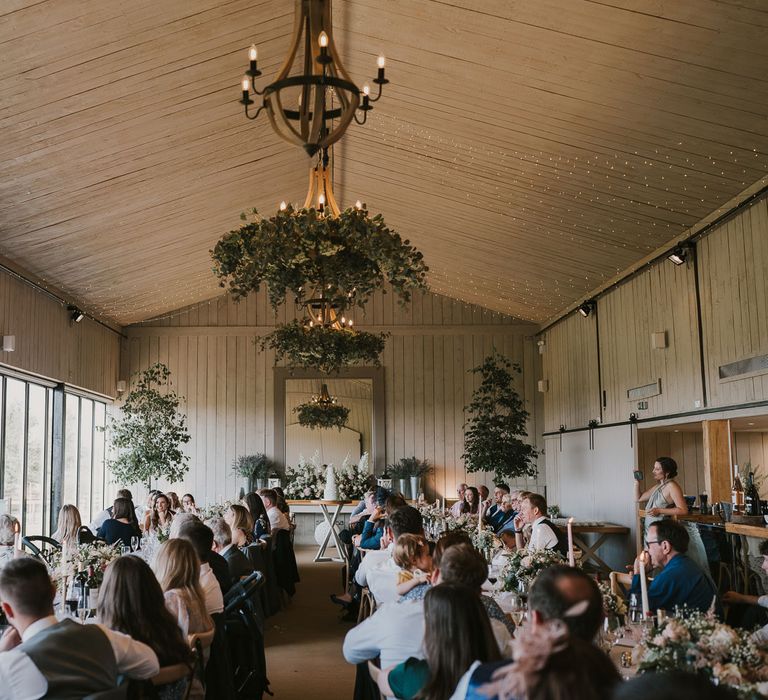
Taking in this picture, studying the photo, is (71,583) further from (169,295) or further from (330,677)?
(169,295)

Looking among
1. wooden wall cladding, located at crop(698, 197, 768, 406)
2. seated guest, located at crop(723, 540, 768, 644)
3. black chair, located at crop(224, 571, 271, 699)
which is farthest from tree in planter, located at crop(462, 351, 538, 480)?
black chair, located at crop(224, 571, 271, 699)

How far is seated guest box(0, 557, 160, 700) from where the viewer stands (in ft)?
8.91

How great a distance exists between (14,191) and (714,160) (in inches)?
260

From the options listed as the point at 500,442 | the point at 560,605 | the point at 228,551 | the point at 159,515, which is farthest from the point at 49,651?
the point at 500,442

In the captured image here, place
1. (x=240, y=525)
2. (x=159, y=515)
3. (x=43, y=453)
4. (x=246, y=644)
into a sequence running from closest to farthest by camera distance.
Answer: (x=246, y=644) < (x=240, y=525) < (x=159, y=515) < (x=43, y=453)

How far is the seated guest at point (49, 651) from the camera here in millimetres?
2717

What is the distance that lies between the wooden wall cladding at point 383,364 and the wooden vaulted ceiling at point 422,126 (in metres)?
4.52

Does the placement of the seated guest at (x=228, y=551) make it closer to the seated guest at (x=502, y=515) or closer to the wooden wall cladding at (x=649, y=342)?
the seated guest at (x=502, y=515)

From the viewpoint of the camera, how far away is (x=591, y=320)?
1323cm

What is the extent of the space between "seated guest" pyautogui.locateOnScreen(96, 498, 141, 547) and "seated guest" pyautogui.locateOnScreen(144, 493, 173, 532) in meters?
0.71

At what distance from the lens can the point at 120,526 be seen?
884 cm

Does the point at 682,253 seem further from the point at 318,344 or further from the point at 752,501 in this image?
the point at 318,344

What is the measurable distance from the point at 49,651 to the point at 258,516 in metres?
7.33

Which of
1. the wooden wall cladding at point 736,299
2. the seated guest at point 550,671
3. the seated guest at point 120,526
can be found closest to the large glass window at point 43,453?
the seated guest at point 120,526
